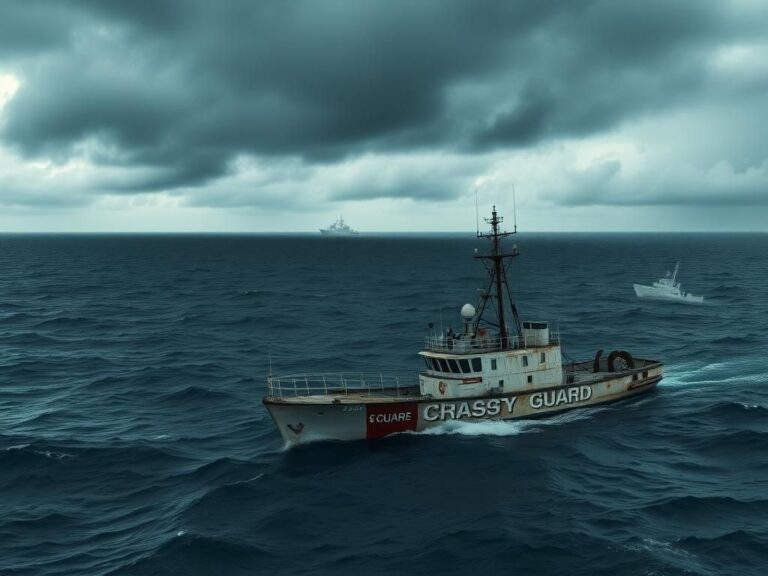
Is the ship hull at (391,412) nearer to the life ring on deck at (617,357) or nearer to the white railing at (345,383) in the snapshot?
the white railing at (345,383)

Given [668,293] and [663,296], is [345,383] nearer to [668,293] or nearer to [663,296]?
[663,296]

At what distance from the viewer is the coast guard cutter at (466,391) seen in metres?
33.9

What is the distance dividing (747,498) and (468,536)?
12.2 m

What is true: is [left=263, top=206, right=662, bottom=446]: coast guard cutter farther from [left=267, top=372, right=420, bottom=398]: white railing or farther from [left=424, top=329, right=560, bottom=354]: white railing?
[left=267, top=372, right=420, bottom=398]: white railing

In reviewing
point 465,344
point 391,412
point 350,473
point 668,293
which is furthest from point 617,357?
point 668,293

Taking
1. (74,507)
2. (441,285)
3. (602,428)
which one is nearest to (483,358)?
(602,428)

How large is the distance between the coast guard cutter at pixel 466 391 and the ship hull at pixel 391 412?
52mm

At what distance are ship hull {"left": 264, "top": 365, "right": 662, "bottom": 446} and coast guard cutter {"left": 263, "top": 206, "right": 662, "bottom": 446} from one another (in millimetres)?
52

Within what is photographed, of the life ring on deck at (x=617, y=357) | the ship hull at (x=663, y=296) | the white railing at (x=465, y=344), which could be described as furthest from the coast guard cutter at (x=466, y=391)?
the ship hull at (x=663, y=296)

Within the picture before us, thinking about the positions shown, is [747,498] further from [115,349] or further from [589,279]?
[589,279]

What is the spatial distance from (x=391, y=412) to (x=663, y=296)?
7366 cm

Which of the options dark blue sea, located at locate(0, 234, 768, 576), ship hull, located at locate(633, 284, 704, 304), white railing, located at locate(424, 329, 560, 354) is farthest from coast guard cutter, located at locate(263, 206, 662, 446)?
ship hull, located at locate(633, 284, 704, 304)

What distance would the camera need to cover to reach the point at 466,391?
36531 millimetres

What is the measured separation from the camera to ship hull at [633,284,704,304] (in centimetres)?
9219
